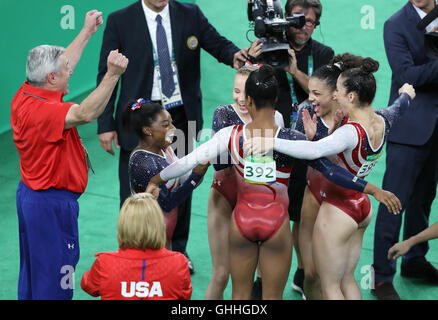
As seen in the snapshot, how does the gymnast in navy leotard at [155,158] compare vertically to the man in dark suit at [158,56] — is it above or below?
below

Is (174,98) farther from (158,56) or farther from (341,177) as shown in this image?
(341,177)

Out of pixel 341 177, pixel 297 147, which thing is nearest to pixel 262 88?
pixel 297 147

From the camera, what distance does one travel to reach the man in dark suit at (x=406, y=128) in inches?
201

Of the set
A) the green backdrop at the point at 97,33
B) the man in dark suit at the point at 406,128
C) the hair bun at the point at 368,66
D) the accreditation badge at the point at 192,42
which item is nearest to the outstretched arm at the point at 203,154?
the hair bun at the point at 368,66

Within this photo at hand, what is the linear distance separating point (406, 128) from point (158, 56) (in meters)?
1.84

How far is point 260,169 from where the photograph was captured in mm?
3781

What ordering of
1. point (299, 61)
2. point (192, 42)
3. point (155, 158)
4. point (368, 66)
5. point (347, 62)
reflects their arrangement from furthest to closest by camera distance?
point (192, 42) → point (299, 61) → point (347, 62) → point (155, 158) → point (368, 66)

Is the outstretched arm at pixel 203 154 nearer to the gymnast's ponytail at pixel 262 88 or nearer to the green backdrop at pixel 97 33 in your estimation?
the gymnast's ponytail at pixel 262 88

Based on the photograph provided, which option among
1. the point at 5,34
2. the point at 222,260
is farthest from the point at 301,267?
the point at 5,34

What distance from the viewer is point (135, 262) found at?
3473 millimetres

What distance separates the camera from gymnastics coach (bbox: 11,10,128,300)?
4035mm

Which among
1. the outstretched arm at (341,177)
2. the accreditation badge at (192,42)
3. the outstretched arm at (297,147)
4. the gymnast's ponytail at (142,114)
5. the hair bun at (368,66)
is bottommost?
the outstretched arm at (341,177)

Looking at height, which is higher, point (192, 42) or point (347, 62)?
point (192, 42)

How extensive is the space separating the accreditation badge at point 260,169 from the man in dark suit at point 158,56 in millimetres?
1473
